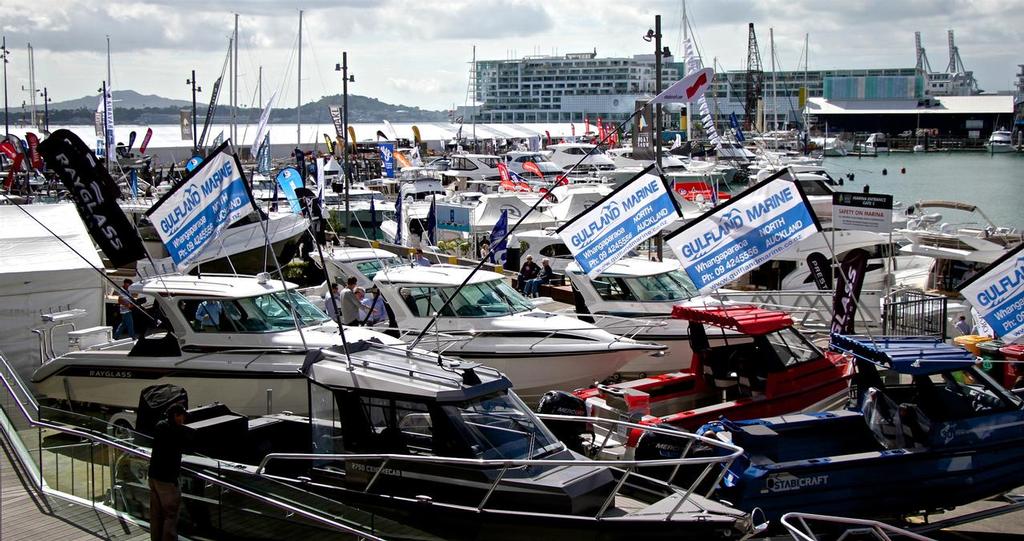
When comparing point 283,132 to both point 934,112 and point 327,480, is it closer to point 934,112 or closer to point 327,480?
point 934,112

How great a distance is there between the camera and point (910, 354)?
11234mm

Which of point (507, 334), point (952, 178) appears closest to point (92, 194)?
point (507, 334)

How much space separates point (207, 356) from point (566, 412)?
5.70m

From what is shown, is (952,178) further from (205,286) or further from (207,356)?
(207,356)

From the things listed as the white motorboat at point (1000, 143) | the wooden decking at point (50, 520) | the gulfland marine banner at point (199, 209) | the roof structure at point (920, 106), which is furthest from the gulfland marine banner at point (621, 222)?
the roof structure at point (920, 106)

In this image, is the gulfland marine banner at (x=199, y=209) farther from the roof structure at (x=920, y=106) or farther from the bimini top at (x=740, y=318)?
the roof structure at (x=920, y=106)

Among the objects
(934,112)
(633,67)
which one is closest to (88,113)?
(633,67)

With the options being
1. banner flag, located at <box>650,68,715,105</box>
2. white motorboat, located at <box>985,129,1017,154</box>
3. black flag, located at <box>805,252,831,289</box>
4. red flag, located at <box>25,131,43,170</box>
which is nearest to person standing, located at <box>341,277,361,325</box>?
banner flag, located at <box>650,68,715,105</box>

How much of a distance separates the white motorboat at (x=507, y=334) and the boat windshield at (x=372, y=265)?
515cm

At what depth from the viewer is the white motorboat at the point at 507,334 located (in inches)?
674

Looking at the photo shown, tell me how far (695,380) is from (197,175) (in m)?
8.11

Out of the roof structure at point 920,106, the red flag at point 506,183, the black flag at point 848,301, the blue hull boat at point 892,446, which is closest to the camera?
the blue hull boat at point 892,446

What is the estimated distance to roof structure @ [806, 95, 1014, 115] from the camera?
486ft

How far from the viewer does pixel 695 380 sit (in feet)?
49.7
